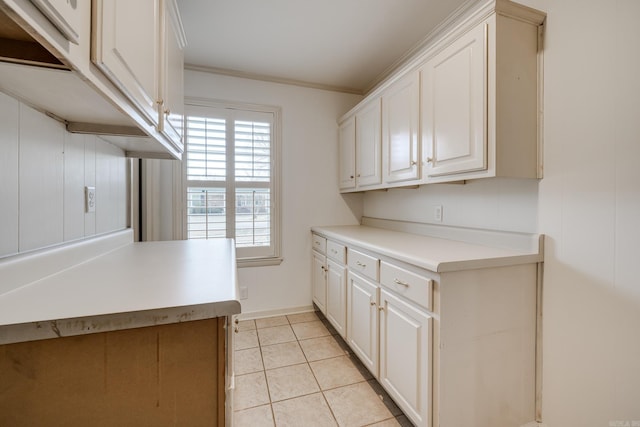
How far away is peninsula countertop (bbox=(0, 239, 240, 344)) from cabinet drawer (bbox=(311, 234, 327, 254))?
1524 mm

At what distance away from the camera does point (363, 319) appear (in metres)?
1.83

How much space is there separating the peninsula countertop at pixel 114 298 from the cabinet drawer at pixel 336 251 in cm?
119

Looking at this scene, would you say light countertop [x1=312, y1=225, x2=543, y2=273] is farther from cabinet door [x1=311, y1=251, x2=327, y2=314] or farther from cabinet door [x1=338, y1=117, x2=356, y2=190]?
cabinet door [x1=338, y1=117, x2=356, y2=190]

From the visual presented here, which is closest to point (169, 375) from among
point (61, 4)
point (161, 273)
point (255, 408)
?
point (161, 273)

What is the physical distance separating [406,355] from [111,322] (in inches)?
51.0

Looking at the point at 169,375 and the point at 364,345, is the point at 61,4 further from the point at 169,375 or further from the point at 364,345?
the point at 364,345

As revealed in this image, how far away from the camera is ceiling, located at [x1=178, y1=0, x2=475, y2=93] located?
1801 millimetres

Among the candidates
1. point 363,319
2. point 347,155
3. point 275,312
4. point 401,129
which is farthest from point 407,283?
point 275,312

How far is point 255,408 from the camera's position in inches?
62.6

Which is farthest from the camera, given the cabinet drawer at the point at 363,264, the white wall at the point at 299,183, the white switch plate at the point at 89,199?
the white wall at the point at 299,183

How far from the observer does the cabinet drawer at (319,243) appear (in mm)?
2562

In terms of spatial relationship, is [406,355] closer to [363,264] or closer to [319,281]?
[363,264]

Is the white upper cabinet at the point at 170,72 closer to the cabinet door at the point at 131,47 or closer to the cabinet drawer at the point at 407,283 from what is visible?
the cabinet door at the point at 131,47

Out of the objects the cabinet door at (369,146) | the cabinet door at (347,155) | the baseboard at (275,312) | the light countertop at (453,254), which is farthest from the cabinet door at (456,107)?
the baseboard at (275,312)
